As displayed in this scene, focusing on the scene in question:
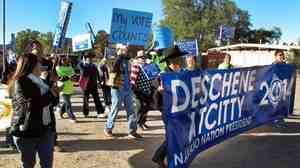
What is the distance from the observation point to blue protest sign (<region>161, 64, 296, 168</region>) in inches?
216

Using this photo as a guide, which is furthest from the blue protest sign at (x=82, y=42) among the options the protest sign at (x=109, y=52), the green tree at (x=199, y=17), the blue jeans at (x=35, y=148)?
the green tree at (x=199, y=17)

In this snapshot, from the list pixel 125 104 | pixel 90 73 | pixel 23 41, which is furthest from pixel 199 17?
pixel 125 104

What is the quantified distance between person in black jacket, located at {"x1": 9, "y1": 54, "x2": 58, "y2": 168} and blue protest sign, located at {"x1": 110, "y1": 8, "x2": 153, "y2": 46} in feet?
17.8

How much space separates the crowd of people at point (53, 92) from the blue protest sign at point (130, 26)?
67 cm

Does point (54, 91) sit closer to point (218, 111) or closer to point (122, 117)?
point (218, 111)

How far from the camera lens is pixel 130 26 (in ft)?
35.1

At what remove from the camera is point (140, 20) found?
10.9 m

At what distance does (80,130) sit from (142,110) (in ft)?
4.18

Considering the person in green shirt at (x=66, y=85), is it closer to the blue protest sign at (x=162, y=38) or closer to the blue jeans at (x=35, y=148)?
the blue protest sign at (x=162, y=38)

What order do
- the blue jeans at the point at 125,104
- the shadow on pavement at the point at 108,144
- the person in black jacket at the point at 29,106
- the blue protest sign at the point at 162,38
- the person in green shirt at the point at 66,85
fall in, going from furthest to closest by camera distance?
the blue protest sign at the point at 162,38 < the person in green shirt at the point at 66,85 < the blue jeans at the point at 125,104 < the shadow on pavement at the point at 108,144 < the person in black jacket at the point at 29,106

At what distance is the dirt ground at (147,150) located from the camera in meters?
7.20

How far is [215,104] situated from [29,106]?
8.66ft

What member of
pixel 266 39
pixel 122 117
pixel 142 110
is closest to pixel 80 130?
pixel 142 110

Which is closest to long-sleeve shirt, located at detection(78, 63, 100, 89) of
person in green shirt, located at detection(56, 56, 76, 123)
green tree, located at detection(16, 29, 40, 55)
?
person in green shirt, located at detection(56, 56, 76, 123)
